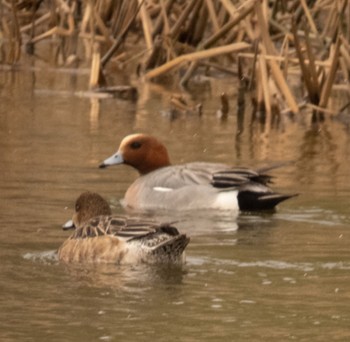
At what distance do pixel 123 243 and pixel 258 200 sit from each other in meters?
2.30

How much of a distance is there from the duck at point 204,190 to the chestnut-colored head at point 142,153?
1.10 ft

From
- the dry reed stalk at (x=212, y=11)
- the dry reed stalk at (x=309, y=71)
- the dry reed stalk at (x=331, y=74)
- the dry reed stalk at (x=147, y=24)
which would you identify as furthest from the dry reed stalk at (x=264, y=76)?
the dry reed stalk at (x=147, y=24)

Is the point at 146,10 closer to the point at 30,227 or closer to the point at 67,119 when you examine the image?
the point at 67,119

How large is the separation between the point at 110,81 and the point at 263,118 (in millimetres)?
2751

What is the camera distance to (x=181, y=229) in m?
9.56

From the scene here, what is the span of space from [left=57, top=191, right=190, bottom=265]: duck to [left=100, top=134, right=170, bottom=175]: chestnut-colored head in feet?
8.86

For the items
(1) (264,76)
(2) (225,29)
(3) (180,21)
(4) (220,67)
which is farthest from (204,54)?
(4) (220,67)

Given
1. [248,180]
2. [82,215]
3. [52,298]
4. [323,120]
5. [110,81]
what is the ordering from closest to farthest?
[52,298]
[82,215]
[248,180]
[323,120]
[110,81]

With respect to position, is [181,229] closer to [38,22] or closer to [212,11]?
[212,11]

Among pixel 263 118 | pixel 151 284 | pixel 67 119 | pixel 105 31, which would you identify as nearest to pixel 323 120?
pixel 263 118

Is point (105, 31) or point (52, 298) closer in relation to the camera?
point (52, 298)

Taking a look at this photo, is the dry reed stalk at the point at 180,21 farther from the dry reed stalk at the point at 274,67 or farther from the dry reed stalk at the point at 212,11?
the dry reed stalk at the point at 274,67

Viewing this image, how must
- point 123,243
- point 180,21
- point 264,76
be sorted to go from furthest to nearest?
point 180,21 → point 264,76 → point 123,243

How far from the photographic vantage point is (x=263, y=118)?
1420cm
